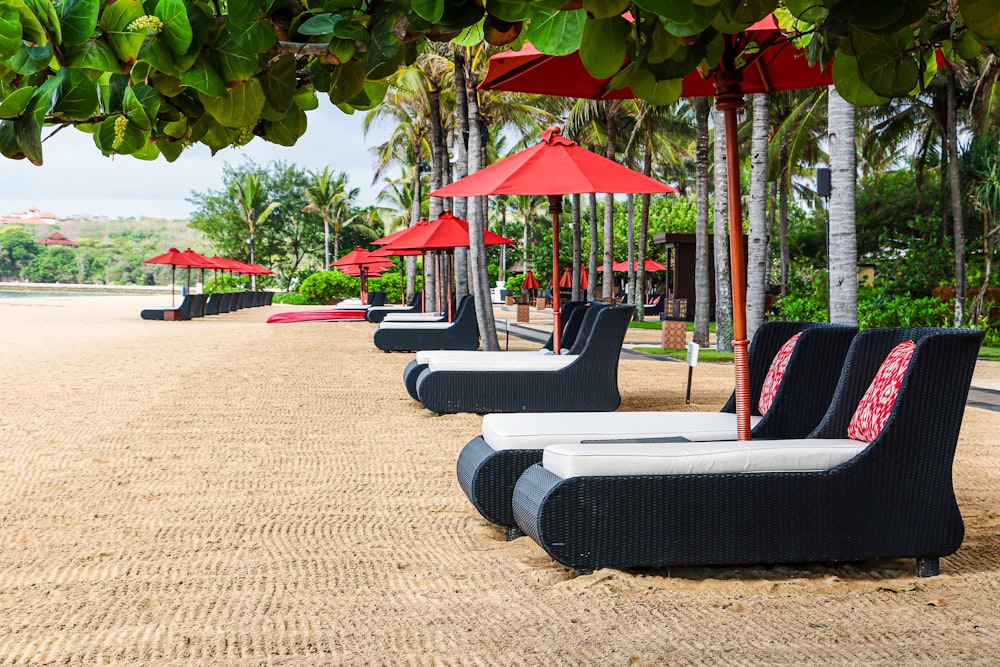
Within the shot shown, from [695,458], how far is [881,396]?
0.86 m

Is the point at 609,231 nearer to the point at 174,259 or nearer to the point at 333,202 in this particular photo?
the point at 174,259

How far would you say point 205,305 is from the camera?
33.9 m

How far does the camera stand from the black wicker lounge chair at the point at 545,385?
8.42 metres

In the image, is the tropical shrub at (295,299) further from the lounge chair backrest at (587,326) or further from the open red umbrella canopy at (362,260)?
the lounge chair backrest at (587,326)

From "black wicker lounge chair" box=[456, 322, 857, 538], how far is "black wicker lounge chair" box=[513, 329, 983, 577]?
563 millimetres

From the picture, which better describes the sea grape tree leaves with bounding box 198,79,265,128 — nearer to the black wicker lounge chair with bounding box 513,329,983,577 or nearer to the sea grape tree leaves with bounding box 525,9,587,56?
the sea grape tree leaves with bounding box 525,9,587,56

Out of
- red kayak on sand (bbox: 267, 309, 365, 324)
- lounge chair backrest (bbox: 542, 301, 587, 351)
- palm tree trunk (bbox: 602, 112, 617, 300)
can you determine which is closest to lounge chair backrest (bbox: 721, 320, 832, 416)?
lounge chair backrest (bbox: 542, 301, 587, 351)

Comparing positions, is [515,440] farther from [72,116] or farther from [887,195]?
[887,195]

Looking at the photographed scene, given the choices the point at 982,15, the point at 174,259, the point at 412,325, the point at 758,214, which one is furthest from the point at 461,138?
the point at 174,259

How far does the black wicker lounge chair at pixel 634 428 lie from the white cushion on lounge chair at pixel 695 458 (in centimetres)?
62

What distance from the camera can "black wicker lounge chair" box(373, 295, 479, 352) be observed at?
15461mm

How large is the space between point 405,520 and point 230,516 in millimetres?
922

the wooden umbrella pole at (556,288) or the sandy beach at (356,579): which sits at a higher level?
the wooden umbrella pole at (556,288)

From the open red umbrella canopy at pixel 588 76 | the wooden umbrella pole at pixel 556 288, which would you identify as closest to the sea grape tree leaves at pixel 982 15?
the open red umbrella canopy at pixel 588 76
